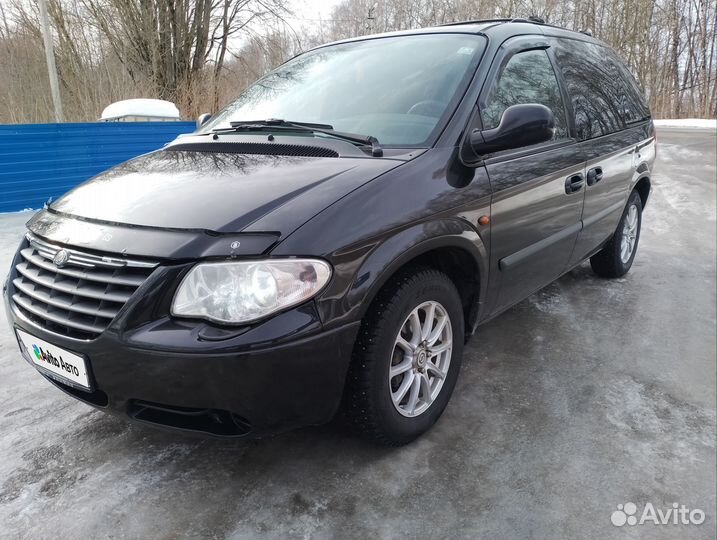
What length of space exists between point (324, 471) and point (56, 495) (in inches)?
39.7

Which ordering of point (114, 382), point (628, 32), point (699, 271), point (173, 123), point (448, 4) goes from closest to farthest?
point (114, 382), point (699, 271), point (173, 123), point (628, 32), point (448, 4)

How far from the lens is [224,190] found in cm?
209

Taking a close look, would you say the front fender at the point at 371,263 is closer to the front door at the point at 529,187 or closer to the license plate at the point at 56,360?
the front door at the point at 529,187

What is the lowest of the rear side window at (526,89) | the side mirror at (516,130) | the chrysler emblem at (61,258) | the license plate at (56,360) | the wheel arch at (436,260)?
the license plate at (56,360)

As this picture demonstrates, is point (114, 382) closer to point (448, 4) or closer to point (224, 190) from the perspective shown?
point (224, 190)

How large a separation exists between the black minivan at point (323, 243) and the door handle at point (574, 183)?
1 cm

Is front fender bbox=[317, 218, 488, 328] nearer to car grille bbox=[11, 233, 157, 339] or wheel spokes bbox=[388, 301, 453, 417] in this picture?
wheel spokes bbox=[388, 301, 453, 417]

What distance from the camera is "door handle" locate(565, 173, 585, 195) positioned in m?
3.18

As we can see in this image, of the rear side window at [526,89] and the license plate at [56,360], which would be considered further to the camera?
the rear side window at [526,89]

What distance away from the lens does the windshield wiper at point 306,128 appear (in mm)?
2418

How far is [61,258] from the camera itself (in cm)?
200

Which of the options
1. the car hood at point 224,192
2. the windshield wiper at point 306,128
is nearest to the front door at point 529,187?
the windshield wiper at point 306,128

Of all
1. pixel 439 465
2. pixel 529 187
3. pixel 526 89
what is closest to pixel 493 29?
pixel 526 89

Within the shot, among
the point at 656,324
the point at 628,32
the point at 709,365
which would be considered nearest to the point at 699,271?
the point at 656,324
